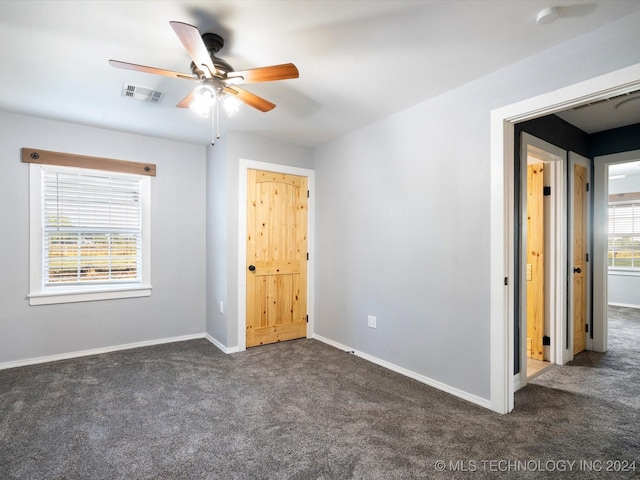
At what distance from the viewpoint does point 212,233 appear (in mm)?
4238

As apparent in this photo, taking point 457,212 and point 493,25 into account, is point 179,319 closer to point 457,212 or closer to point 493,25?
point 457,212

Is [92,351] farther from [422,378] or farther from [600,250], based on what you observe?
[600,250]

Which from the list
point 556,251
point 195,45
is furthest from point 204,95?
point 556,251

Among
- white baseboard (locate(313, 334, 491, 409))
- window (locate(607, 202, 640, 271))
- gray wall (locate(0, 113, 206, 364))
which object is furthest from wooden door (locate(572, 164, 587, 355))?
gray wall (locate(0, 113, 206, 364))

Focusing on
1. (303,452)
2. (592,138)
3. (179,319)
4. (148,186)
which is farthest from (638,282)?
(148,186)

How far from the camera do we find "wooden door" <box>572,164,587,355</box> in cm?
372

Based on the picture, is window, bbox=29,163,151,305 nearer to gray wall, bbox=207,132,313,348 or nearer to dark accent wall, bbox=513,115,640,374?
gray wall, bbox=207,132,313,348

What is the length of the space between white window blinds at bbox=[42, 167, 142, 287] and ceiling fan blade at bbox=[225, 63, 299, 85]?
2.65m

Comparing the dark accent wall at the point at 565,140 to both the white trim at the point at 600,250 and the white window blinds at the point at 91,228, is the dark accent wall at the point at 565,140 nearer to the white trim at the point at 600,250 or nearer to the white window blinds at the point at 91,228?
the white trim at the point at 600,250

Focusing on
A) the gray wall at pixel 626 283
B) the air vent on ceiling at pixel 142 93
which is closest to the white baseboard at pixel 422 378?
the air vent on ceiling at pixel 142 93

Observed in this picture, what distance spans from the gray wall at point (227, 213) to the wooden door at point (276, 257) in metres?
0.18

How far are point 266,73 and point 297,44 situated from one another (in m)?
0.35

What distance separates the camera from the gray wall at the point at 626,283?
6.47 metres

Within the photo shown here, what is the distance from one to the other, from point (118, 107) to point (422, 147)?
2.92 m
